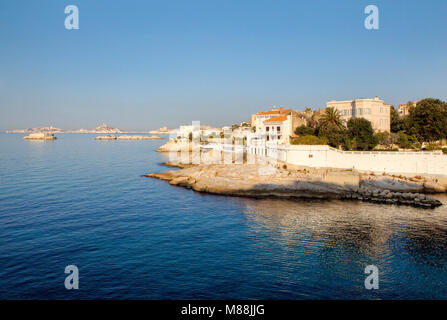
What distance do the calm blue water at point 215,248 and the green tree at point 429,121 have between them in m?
29.2

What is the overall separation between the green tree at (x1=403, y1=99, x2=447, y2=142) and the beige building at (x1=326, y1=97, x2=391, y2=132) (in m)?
8.48

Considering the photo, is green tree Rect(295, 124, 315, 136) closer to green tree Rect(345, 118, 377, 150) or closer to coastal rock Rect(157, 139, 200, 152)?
green tree Rect(345, 118, 377, 150)

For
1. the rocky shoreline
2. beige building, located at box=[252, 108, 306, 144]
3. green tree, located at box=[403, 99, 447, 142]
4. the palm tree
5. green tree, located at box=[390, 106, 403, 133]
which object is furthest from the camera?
green tree, located at box=[390, 106, 403, 133]

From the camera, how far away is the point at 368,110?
72.2 meters

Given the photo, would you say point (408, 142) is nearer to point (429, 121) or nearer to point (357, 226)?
point (429, 121)

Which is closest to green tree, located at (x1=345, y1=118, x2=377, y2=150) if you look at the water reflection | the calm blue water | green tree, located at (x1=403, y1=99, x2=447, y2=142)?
green tree, located at (x1=403, y1=99, x2=447, y2=142)

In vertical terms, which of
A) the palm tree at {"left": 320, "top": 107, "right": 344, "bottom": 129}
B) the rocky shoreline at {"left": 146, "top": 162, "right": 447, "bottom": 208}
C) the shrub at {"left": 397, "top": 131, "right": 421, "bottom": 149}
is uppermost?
the palm tree at {"left": 320, "top": 107, "right": 344, "bottom": 129}

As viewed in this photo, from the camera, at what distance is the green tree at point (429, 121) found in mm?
58469

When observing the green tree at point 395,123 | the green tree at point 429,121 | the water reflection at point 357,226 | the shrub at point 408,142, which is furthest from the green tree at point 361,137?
the water reflection at point 357,226

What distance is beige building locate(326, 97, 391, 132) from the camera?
72.2m

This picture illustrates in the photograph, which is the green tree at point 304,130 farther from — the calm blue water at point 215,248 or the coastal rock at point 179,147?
the coastal rock at point 179,147

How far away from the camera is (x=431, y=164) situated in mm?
48500

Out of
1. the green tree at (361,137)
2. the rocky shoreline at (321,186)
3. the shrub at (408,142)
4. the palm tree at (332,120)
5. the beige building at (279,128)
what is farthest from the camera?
the beige building at (279,128)
